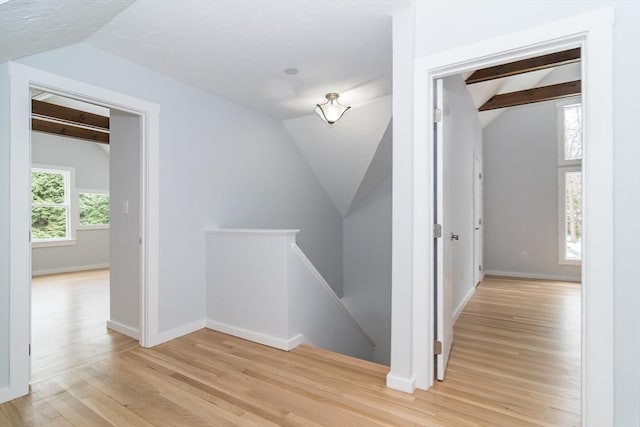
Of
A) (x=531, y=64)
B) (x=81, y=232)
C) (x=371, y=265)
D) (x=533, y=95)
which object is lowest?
(x=371, y=265)

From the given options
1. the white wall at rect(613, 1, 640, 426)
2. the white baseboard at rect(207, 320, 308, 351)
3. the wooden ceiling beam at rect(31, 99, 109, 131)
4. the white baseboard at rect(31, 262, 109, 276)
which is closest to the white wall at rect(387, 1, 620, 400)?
the white wall at rect(613, 1, 640, 426)

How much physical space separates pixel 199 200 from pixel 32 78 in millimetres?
1484

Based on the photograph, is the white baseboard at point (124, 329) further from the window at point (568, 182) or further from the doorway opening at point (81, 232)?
the window at point (568, 182)

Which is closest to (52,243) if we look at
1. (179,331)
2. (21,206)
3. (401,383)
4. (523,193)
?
(179,331)

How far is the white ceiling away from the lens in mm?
1939

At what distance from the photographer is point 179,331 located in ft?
9.55

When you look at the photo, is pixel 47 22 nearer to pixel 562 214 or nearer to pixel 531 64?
pixel 531 64

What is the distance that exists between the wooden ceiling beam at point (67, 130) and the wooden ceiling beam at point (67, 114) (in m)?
0.82

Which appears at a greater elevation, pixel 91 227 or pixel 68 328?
pixel 91 227

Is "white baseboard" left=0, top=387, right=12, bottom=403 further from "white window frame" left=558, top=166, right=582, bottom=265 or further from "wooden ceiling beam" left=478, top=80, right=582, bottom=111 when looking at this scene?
"white window frame" left=558, top=166, right=582, bottom=265

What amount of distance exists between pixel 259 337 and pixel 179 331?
0.78 metres

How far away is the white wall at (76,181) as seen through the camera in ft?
19.1

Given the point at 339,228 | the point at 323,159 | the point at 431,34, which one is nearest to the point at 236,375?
the point at 431,34

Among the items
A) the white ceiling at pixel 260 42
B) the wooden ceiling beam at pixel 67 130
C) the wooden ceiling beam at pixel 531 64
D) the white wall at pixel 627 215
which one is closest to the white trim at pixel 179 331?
the white ceiling at pixel 260 42
